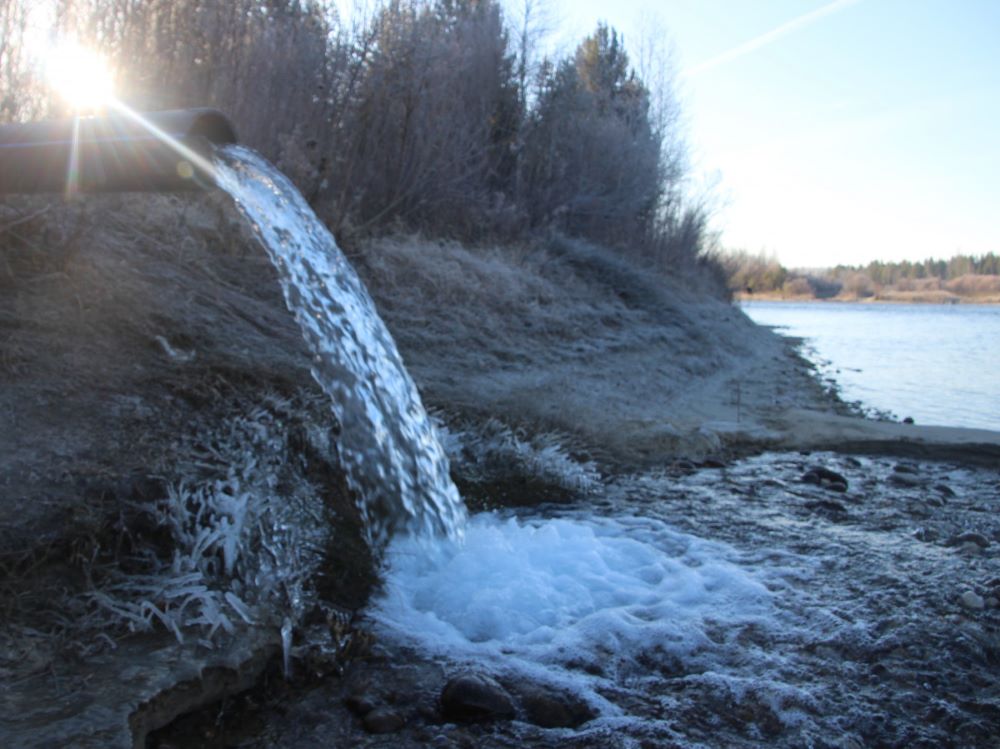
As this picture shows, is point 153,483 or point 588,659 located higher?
point 153,483

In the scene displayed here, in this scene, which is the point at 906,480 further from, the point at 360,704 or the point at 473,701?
the point at 360,704

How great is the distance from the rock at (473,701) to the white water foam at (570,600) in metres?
0.22

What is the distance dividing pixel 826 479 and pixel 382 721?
12.9 feet

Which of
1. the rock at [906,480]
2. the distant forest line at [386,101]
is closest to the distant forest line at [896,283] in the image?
the distant forest line at [386,101]

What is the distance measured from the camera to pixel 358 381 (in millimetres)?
4012

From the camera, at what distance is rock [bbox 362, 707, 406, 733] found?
2.19 meters

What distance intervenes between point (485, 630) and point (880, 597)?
1.60 meters

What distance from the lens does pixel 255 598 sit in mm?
2627

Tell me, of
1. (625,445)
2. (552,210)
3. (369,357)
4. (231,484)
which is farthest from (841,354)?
(231,484)

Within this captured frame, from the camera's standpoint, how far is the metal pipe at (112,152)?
3111 millimetres

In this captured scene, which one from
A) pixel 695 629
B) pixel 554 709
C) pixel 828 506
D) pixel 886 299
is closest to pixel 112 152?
pixel 554 709

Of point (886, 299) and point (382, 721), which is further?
point (886, 299)

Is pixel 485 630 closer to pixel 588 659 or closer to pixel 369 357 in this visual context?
pixel 588 659

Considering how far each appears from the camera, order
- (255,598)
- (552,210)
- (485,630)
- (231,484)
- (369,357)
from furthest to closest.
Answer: (552,210)
(369,357)
(231,484)
(485,630)
(255,598)
